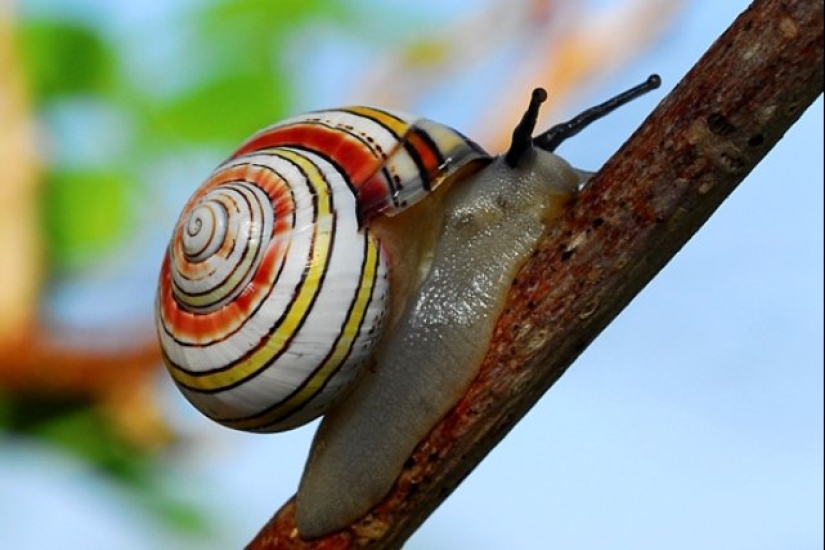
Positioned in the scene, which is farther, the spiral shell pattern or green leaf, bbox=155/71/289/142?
green leaf, bbox=155/71/289/142

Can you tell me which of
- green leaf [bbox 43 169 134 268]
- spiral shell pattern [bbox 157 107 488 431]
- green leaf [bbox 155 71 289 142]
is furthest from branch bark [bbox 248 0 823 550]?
green leaf [bbox 43 169 134 268]

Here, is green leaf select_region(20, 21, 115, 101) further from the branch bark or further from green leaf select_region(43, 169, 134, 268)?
the branch bark

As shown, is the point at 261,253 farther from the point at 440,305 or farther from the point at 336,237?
the point at 440,305

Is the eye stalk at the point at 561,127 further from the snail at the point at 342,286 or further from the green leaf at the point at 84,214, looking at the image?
the green leaf at the point at 84,214

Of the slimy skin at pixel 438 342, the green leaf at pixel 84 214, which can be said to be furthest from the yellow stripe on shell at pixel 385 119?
the green leaf at pixel 84 214

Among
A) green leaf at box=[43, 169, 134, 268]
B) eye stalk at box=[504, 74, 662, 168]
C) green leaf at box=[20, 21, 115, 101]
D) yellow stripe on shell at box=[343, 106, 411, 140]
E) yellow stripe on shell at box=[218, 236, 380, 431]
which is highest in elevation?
green leaf at box=[20, 21, 115, 101]

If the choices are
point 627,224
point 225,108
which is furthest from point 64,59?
point 627,224

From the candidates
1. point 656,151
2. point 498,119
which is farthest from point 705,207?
point 498,119
